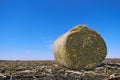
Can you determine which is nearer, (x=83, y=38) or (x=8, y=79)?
(x=8, y=79)

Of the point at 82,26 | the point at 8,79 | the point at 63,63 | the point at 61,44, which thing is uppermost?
the point at 82,26

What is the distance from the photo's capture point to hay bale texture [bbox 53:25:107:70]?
43.2ft

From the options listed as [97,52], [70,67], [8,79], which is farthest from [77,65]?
[8,79]

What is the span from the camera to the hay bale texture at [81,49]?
1318 cm

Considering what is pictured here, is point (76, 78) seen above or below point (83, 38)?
below

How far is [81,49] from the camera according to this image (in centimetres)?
1348

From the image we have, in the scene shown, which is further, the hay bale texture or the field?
the hay bale texture

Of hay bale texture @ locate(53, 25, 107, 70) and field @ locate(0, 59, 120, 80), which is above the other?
hay bale texture @ locate(53, 25, 107, 70)

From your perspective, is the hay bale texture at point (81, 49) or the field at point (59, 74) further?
the hay bale texture at point (81, 49)

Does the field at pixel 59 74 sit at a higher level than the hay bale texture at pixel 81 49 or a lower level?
lower

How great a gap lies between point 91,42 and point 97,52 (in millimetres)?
535

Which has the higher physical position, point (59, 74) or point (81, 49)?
point (81, 49)

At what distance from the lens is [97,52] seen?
13.6 metres

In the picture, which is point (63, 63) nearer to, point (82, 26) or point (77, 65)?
point (77, 65)
